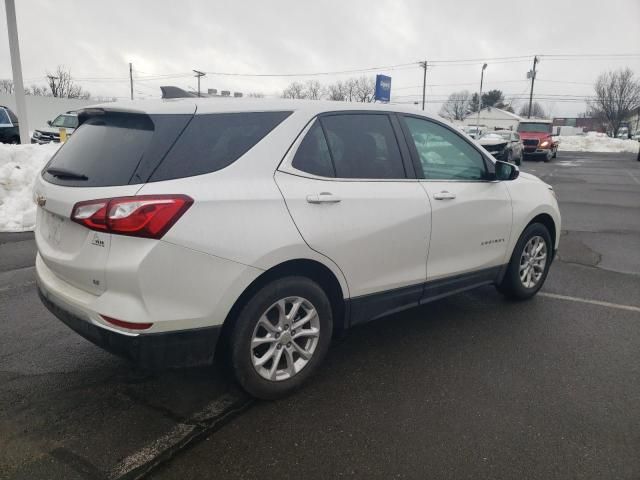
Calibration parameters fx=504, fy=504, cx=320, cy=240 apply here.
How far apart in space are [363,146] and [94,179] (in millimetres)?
1698

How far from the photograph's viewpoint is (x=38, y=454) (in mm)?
2502

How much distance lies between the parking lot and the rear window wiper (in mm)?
1322

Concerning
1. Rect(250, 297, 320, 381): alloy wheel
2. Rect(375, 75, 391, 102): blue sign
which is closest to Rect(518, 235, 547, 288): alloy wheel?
Rect(250, 297, 320, 381): alloy wheel

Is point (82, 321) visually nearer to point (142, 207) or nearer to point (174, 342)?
point (174, 342)

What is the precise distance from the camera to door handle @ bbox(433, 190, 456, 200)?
12.0 feet

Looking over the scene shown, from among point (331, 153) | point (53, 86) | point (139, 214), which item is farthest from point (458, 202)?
point (53, 86)

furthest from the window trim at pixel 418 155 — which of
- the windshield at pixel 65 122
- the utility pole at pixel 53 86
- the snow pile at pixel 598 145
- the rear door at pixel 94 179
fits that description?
the utility pole at pixel 53 86

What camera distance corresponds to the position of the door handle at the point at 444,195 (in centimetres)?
366

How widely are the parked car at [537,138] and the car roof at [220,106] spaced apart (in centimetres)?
2926

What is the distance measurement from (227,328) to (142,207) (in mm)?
815

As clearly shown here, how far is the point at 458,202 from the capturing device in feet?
12.6

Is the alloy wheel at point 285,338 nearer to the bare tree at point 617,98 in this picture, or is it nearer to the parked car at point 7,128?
the parked car at point 7,128

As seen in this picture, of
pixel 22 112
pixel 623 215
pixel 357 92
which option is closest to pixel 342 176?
pixel 623 215

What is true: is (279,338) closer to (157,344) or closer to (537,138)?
(157,344)
